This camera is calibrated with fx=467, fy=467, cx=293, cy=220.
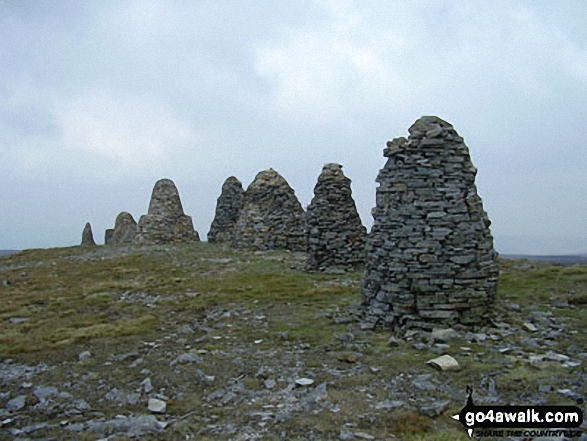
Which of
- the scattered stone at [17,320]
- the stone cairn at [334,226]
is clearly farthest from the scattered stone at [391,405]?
the stone cairn at [334,226]

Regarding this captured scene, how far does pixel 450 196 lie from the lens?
9.94 metres

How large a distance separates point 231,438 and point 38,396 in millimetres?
3561

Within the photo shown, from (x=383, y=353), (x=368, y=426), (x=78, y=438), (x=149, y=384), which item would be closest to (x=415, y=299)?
(x=383, y=353)

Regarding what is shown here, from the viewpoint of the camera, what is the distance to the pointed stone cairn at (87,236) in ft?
147

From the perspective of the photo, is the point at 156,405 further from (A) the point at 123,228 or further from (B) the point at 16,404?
(A) the point at 123,228

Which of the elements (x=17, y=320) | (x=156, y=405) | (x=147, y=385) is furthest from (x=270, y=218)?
(x=156, y=405)

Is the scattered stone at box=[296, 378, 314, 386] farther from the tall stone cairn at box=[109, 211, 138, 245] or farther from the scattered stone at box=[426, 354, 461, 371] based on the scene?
the tall stone cairn at box=[109, 211, 138, 245]

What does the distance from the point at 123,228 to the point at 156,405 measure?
131ft

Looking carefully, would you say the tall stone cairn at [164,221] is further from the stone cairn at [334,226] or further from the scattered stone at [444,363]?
the scattered stone at [444,363]

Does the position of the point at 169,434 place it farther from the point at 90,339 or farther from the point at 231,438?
the point at 90,339

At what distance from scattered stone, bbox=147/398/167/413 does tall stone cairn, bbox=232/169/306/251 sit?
67.2 feet

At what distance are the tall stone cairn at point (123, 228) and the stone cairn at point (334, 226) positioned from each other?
27.3m

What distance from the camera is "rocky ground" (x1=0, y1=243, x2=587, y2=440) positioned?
5.65 metres

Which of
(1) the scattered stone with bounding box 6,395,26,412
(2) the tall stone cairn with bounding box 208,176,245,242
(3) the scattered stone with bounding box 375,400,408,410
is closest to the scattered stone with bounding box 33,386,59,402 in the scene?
(1) the scattered stone with bounding box 6,395,26,412
